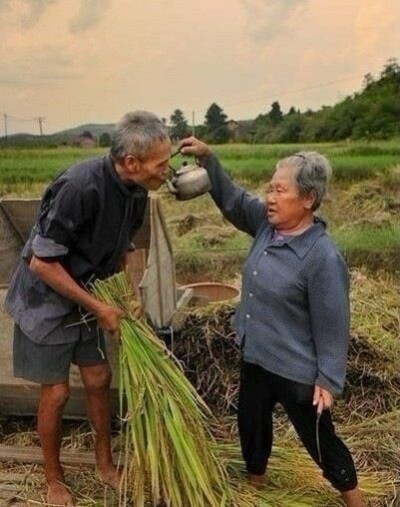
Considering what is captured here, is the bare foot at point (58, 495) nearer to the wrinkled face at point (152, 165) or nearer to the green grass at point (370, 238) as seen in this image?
the wrinkled face at point (152, 165)

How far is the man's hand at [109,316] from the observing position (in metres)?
2.22

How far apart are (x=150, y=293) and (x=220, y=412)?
2.45ft

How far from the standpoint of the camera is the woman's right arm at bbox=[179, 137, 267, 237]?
7.73 feet

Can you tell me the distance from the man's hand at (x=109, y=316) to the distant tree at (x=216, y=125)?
303 centimetres

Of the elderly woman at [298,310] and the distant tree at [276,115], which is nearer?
the elderly woman at [298,310]

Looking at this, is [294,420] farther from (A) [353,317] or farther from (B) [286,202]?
(A) [353,317]

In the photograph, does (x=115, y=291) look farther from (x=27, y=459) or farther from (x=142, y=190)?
(x=27, y=459)

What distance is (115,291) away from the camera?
7.47ft

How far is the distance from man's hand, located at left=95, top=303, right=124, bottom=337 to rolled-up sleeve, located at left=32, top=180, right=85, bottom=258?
220 mm

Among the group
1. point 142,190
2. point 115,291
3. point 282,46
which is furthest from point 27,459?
point 282,46

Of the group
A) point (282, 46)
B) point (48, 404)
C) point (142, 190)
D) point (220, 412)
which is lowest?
point (220, 412)

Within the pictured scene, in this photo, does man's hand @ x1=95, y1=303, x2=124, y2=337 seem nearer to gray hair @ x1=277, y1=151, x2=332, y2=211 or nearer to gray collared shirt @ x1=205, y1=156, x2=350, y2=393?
gray collared shirt @ x1=205, y1=156, x2=350, y2=393

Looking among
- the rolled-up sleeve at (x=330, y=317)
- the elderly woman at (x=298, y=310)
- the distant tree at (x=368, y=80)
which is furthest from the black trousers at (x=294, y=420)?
the distant tree at (x=368, y=80)

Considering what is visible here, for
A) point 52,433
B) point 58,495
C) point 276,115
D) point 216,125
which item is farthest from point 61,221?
point 276,115
